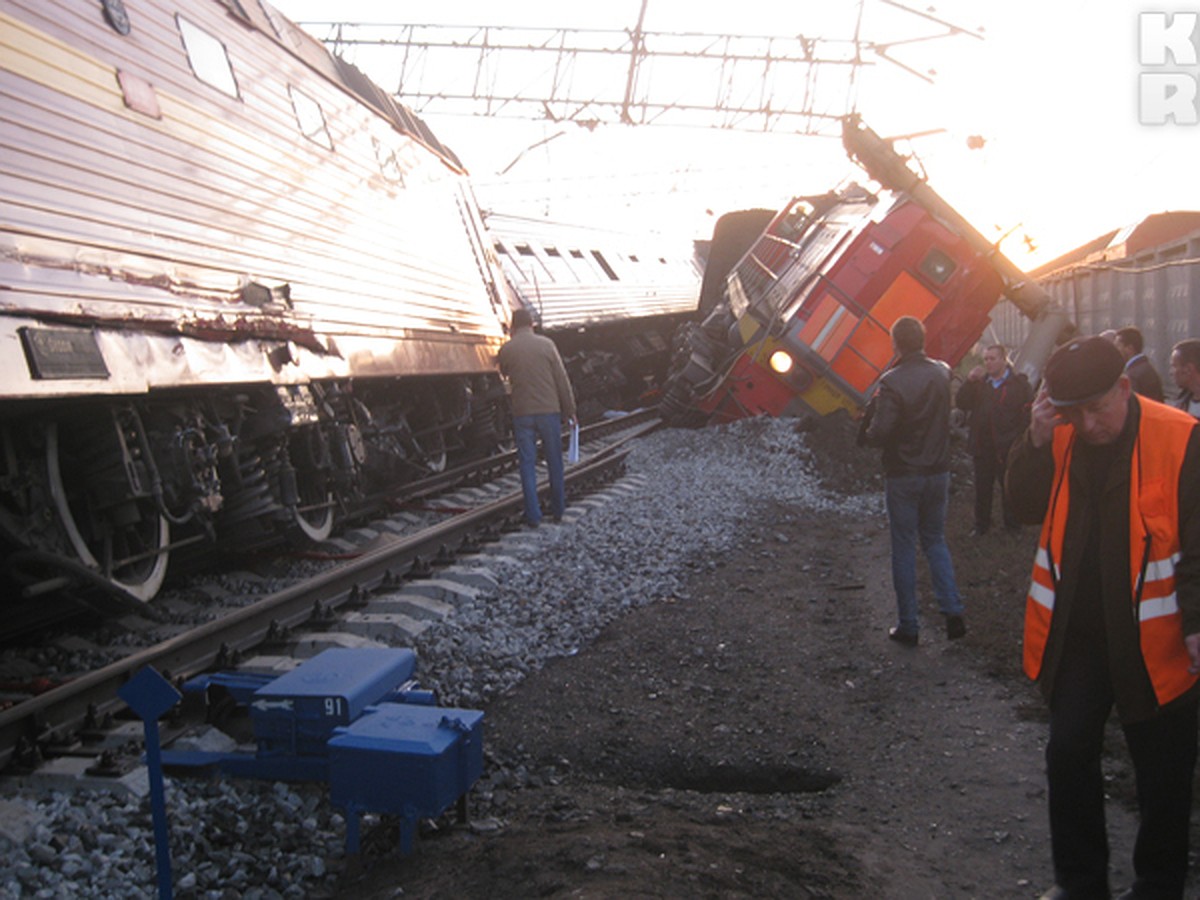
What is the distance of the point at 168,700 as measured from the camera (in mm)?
2746

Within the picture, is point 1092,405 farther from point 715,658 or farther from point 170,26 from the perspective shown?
point 170,26

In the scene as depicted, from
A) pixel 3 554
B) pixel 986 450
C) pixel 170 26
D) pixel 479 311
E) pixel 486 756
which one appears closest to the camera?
pixel 486 756

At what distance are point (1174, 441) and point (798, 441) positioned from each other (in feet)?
33.9

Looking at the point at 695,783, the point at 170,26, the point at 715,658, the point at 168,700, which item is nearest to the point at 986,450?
the point at 715,658

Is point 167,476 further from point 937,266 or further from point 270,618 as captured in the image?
point 937,266

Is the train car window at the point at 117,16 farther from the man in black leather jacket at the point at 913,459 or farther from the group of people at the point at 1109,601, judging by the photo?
the group of people at the point at 1109,601

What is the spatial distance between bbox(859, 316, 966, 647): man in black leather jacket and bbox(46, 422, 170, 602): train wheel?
13.0 feet

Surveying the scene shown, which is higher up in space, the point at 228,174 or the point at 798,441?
the point at 228,174

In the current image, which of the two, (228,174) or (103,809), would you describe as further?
(228,174)

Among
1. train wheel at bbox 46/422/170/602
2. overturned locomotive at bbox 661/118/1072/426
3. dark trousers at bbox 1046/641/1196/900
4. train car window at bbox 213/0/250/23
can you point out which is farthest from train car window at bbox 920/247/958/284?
dark trousers at bbox 1046/641/1196/900

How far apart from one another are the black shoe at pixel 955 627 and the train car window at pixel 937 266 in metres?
7.86

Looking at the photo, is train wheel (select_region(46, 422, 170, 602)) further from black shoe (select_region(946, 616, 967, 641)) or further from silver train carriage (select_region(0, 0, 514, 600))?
black shoe (select_region(946, 616, 967, 641))

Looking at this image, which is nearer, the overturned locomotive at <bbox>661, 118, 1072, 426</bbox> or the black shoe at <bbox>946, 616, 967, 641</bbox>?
the black shoe at <bbox>946, 616, 967, 641</bbox>

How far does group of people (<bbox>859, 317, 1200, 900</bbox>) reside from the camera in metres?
2.85
